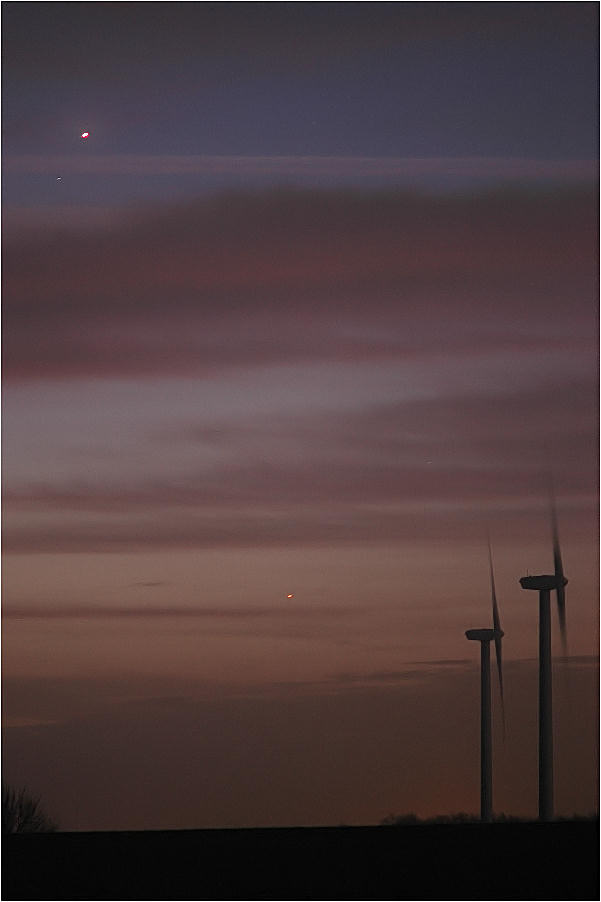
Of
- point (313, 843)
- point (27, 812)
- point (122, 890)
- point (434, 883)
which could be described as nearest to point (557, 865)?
point (434, 883)

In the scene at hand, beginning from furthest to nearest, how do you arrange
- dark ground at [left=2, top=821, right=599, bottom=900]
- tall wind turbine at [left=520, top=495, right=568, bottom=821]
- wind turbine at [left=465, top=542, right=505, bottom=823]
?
wind turbine at [left=465, top=542, right=505, bottom=823], tall wind turbine at [left=520, top=495, right=568, bottom=821], dark ground at [left=2, top=821, right=599, bottom=900]

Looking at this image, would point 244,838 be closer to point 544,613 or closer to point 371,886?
point 371,886

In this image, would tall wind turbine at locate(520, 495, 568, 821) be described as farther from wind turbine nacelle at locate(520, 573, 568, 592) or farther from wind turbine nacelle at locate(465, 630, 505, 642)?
wind turbine nacelle at locate(465, 630, 505, 642)

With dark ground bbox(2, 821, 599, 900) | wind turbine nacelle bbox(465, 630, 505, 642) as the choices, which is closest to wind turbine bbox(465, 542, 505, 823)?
wind turbine nacelle bbox(465, 630, 505, 642)

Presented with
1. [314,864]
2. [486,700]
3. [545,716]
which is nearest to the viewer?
[314,864]

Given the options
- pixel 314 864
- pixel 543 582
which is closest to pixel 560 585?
pixel 543 582

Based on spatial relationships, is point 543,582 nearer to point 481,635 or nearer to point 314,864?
point 481,635

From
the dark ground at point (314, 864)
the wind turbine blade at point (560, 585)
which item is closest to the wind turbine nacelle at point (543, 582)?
the wind turbine blade at point (560, 585)

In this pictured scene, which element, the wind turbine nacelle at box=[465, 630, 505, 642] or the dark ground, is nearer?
the dark ground
